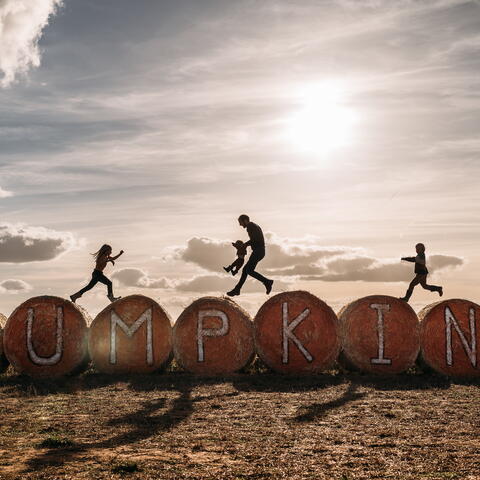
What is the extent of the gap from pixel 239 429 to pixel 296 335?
5679mm

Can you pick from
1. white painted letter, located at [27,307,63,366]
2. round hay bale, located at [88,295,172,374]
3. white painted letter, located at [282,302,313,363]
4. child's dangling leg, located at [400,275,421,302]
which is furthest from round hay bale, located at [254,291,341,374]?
white painted letter, located at [27,307,63,366]

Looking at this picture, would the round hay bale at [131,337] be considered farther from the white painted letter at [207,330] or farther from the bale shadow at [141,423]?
the bale shadow at [141,423]

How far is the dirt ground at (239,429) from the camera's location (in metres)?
6.86

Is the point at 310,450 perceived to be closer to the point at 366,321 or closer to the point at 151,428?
the point at 151,428

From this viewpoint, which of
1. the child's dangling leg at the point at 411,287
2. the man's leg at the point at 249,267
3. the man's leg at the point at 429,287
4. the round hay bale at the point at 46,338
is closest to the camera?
the round hay bale at the point at 46,338

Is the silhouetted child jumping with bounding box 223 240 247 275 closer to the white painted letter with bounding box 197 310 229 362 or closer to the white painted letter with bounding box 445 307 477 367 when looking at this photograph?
the white painted letter with bounding box 197 310 229 362

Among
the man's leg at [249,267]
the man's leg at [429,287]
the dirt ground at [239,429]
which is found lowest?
the dirt ground at [239,429]

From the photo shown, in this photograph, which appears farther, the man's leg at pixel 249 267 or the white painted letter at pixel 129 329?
the man's leg at pixel 249 267

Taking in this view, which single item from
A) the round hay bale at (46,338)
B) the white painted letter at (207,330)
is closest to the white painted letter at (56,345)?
the round hay bale at (46,338)

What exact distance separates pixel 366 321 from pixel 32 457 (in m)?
8.98

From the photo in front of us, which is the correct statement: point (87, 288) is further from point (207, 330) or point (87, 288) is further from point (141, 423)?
point (141, 423)

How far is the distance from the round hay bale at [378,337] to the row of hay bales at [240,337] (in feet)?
0.07

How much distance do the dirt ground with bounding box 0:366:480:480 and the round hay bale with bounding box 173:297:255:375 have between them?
0.73 metres

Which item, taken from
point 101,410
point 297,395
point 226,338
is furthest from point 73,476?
point 226,338
